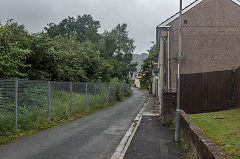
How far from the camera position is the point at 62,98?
12.7m

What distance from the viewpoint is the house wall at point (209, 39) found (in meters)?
14.3

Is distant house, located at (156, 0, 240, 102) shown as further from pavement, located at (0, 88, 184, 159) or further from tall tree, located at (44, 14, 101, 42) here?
tall tree, located at (44, 14, 101, 42)

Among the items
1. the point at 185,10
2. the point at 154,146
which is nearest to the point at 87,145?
the point at 154,146

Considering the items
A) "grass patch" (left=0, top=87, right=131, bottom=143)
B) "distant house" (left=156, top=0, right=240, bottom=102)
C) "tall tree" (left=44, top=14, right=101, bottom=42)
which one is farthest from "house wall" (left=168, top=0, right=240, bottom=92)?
"tall tree" (left=44, top=14, right=101, bottom=42)

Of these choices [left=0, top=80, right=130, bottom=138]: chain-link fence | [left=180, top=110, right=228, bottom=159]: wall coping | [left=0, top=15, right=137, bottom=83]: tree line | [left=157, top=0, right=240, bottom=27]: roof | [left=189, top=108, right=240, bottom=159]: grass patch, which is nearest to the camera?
[left=180, top=110, right=228, bottom=159]: wall coping

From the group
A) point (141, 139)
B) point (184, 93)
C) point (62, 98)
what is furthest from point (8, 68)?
point (184, 93)

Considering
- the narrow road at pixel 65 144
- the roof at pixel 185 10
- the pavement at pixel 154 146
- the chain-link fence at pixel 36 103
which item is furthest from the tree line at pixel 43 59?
the roof at pixel 185 10

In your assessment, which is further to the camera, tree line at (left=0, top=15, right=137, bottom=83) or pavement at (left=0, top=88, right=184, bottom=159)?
tree line at (left=0, top=15, right=137, bottom=83)

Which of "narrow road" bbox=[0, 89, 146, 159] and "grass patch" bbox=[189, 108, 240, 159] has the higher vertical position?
"grass patch" bbox=[189, 108, 240, 159]

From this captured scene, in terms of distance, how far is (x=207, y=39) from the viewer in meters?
14.4

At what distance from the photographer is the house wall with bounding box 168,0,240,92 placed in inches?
562

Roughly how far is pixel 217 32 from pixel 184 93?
531 cm

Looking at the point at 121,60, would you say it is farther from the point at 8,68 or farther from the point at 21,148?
the point at 21,148

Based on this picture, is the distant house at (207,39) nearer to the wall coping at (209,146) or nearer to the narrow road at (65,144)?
the narrow road at (65,144)
